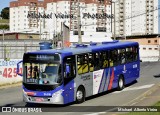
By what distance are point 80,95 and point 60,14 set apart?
142 m

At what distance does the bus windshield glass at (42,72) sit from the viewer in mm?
16203

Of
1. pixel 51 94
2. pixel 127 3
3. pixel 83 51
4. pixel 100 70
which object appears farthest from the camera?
pixel 127 3

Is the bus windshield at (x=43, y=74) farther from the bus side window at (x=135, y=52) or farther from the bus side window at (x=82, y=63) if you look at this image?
the bus side window at (x=135, y=52)

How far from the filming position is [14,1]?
181500 mm

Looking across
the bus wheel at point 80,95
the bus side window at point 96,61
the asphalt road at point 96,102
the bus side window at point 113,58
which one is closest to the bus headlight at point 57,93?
the asphalt road at point 96,102

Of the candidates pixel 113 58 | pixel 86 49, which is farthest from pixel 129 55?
pixel 86 49

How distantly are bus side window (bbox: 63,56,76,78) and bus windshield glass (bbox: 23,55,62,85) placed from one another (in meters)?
0.40

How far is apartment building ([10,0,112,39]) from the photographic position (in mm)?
155500

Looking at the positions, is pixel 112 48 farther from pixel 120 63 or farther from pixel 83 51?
pixel 83 51

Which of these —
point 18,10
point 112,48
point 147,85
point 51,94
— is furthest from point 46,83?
point 18,10

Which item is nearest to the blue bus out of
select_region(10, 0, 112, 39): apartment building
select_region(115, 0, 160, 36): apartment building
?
select_region(10, 0, 112, 39): apartment building

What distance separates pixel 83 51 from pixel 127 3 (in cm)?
14197

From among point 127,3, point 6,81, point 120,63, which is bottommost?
point 6,81

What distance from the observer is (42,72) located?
16359mm
